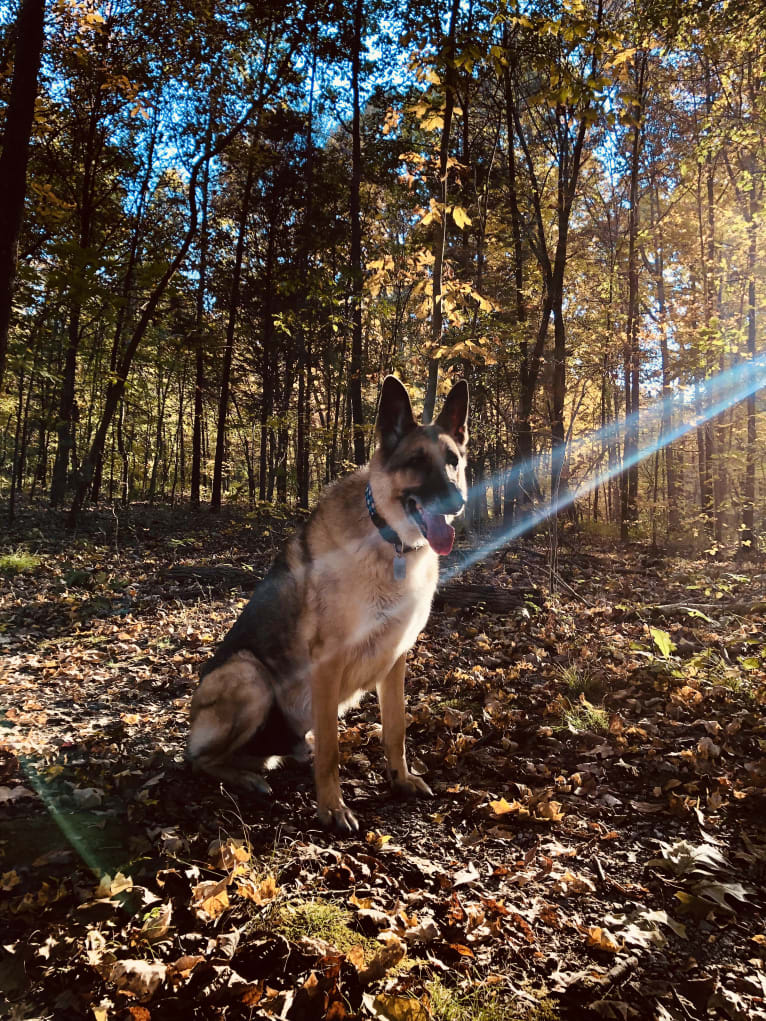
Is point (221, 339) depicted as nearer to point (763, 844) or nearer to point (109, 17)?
point (109, 17)

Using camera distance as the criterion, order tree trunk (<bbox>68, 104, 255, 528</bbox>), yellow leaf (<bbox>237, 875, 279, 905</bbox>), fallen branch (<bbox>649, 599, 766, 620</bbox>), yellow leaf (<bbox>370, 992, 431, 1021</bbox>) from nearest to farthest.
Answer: yellow leaf (<bbox>370, 992, 431, 1021</bbox>) < yellow leaf (<bbox>237, 875, 279, 905</bbox>) < fallen branch (<bbox>649, 599, 766, 620</bbox>) < tree trunk (<bbox>68, 104, 255, 528</bbox>)

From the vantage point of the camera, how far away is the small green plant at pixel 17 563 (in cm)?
951

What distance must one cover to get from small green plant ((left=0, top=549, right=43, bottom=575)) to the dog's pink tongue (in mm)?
9215

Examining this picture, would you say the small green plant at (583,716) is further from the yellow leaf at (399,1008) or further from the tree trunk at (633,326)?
the tree trunk at (633,326)

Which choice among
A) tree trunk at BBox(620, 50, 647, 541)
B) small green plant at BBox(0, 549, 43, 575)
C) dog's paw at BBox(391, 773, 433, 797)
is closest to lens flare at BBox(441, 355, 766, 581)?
tree trunk at BBox(620, 50, 647, 541)

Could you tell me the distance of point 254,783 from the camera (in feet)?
11.3

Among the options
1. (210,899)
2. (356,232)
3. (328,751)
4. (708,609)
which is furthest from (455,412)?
(356,232)

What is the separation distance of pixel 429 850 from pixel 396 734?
2.63ft

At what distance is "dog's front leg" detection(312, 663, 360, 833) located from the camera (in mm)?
3168

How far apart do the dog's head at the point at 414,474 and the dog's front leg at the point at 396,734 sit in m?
0.97

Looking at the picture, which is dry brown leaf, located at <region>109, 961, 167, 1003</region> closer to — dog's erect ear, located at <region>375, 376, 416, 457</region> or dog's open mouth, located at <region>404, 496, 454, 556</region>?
dog's open mouth, located at <region>404, 496, 454, 556</region>

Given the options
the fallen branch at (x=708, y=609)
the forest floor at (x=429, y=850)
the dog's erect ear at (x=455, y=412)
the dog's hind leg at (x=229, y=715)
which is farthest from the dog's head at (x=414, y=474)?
the fallen branch at (x=708, y=609)

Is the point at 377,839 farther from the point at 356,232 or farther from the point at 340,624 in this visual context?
the point at 356,232

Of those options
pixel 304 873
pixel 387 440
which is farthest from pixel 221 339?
pixel 304 873
